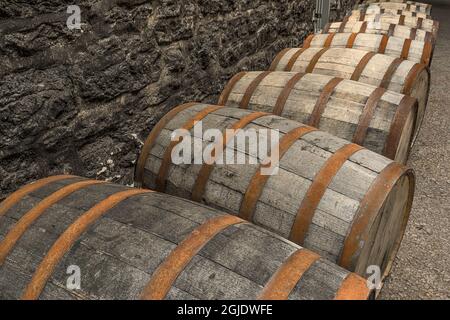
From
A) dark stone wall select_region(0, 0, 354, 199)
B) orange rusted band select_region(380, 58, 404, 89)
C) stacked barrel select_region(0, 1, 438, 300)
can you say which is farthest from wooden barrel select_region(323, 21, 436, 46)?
dark stone wall select_region(0, 0, 354, 199)

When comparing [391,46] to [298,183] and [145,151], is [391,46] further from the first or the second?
[145,151]

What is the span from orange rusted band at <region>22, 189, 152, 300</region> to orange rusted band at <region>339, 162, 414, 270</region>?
1187 mm

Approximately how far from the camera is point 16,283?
4.99ft

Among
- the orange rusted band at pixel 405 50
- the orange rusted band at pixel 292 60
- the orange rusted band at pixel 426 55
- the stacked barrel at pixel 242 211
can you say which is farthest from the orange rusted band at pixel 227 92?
the orange rusted band at pixel 426 55

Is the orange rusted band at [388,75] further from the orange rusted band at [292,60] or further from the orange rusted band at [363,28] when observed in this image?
the orange rusted band at [363,28]

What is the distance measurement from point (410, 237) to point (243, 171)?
216 cm

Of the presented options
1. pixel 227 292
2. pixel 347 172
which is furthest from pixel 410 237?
pixel 227 292

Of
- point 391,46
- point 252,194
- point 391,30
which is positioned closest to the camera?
point 252,194

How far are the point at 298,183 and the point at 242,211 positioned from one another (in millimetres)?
369

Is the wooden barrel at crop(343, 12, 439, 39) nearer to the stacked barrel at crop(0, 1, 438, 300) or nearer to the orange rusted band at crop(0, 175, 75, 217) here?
the stacked barrel at crop(0, 1, 438, 300)

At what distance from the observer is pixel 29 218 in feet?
5.78

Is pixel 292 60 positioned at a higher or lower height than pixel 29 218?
higher

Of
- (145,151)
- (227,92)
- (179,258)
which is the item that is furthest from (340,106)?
(179,258)
